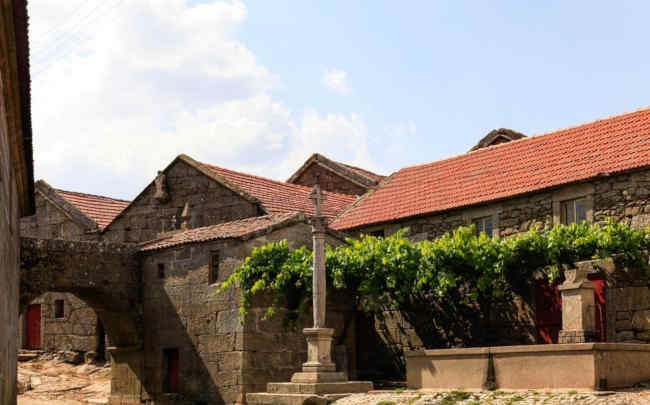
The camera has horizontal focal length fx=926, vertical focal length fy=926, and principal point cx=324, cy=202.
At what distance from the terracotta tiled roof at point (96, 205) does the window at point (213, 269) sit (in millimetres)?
9057

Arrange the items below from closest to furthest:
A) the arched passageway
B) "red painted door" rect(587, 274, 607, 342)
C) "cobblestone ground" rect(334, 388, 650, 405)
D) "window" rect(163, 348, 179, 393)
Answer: "cobblestone ground" rect(334, 388, 650, 405) < "red painted door" rect(587, 274, 607, 342) < the arched passageway < "window" rect(163, 348, 179, 393)

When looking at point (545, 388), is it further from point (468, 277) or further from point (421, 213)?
point (421, 213)

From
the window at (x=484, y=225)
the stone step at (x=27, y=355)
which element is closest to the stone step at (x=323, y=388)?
the window at (x=484, y=225)

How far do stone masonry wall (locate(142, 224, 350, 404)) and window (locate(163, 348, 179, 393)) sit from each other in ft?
0.39

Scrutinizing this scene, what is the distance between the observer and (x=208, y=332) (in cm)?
1972

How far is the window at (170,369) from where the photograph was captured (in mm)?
20609

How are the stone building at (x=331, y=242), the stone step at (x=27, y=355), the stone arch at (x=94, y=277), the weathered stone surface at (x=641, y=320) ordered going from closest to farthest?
the weathered stone surface at (x=641, y=320), the stone building at (x=331, y=242), the stone arch at (x=94, y=277), the stone step at (x=27, y=355)

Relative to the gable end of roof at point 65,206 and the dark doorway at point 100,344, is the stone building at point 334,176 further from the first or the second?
the dark doorway at point 100,344

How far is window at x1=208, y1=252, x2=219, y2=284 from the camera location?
19922 millimetres

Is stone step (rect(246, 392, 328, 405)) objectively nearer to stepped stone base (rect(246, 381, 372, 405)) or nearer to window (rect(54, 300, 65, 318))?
stepped stone base (rect(246, 381, 372, 405))

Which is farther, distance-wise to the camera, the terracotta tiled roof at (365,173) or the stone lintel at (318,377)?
the terracotta tiled roof at (365,173)

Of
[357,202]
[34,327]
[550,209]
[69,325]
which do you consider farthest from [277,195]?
[34,327]

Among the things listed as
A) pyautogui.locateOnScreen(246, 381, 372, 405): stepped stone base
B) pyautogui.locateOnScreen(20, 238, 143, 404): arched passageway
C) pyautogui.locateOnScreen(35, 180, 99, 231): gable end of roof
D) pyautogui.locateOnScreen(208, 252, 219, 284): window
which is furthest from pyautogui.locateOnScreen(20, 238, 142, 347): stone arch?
pyautogui.locateOnScreen(35, 180, 99, 231): gable end of roof

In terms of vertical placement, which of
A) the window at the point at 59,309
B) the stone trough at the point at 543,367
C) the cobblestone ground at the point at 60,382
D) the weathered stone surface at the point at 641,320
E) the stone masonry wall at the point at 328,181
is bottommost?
the cobblestone ground at the point at 60,382
